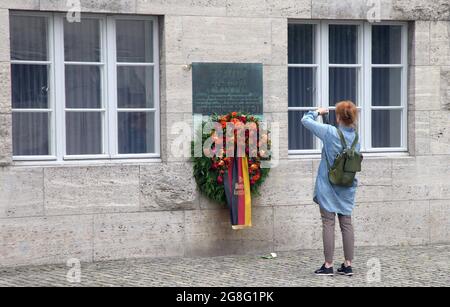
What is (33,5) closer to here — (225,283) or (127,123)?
(127,123)

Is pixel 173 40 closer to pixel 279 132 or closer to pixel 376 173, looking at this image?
pixel 279 132

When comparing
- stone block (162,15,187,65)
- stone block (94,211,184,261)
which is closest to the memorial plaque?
stone block (162,15,187,65)

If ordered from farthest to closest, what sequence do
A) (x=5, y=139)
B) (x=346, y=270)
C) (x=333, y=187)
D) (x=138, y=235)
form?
(x=138, y=235) → (x=5, y=139) → (x=346, y=270) → (x=333, y=187)

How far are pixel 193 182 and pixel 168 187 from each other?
30cm

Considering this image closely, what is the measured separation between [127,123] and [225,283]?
8.11 feet

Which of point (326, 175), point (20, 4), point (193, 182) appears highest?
point (20, 4)

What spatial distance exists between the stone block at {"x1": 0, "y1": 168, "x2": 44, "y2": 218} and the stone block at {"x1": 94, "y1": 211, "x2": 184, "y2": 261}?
26.5 inches

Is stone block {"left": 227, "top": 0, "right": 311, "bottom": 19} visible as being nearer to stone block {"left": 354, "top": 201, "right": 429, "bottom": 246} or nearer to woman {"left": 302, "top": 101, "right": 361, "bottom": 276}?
woman {"left": 302, "top": 101, "right": 361, "bottom": 276}

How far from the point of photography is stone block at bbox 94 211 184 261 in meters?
10.8

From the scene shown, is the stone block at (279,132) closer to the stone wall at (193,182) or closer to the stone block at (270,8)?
the stone wall at (193,182)

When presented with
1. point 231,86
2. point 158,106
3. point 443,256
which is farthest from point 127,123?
point 443,256

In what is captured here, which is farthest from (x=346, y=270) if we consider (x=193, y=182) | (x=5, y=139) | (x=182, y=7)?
(x=5, y=139)

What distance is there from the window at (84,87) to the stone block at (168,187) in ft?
0.98

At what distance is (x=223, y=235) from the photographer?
1127 centimetres
